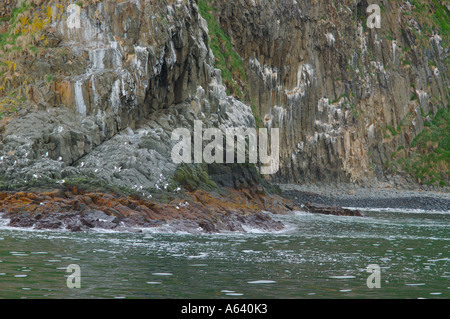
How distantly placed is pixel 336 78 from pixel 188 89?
123 feet

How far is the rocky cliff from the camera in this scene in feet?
Result: 133

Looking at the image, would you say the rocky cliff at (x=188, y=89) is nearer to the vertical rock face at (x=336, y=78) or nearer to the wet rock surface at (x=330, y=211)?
the vertical rock face at (x=336, y=78)

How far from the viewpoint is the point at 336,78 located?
82.7 m

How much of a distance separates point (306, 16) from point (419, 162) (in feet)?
91.2

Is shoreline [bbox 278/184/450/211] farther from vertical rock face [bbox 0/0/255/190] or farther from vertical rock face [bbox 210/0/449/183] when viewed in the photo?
vertical rock face [bbox 0/0/255/190]

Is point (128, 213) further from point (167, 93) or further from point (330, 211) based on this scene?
point (330, 211)

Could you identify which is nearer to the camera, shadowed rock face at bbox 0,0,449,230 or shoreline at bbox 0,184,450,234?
shoreline at bbox 0,184,450,234

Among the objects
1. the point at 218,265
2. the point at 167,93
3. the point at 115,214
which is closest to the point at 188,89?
the point at 167,93

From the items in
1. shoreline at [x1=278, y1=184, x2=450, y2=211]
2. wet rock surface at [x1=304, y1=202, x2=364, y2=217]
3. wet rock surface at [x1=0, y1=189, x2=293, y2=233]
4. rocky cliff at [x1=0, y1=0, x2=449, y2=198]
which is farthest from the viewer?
shoreline at [x1=278, y1=184, x2=450, y2=211]

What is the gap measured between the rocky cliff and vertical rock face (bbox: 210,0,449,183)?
19 centimetres

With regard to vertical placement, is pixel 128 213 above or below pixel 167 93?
below

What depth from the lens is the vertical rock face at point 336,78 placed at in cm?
7444

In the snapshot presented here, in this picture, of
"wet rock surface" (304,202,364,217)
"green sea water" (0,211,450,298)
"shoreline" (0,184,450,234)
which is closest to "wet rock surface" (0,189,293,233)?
"shoreline" (0,184,450,234)

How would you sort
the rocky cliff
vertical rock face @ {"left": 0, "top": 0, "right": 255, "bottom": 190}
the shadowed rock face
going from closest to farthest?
1. vertical rock face @ {"left": 0, "top": 0, "right": 255, "bottom": 190}
2. the shadowed rock face
3. the rocky cliff
